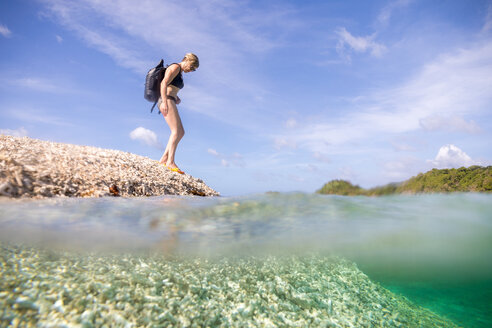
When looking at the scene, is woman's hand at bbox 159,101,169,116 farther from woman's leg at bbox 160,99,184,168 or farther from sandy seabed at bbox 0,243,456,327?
sandy seabed at bbox 0,243,456,327

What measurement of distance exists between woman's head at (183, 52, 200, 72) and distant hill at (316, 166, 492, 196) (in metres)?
5.16

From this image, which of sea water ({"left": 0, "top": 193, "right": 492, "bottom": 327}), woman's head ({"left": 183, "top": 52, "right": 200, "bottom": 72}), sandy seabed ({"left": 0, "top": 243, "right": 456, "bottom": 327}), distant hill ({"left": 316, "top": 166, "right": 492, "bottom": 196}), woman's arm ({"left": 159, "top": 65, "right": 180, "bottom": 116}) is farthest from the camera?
woman's head ({"left": 183, "top": 52, "right": 200, "bottom": 72})

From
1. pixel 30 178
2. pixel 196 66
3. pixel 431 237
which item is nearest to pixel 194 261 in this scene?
pixel 30 178

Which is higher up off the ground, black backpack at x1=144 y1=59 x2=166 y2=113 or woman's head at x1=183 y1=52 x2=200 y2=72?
woman's head at x1=183 y1=52 x2=200 y2=72

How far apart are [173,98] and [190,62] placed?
1188mm

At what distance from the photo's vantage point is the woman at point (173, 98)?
805 centimetres

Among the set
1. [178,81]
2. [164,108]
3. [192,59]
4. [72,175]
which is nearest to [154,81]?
[178,81]

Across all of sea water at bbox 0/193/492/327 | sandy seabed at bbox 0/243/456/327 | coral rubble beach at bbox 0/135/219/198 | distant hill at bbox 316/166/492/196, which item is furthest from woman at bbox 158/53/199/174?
sandy seabed at bbox 0/243/456/327

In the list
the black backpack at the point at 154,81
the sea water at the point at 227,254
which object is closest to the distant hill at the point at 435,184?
A: the sea water at the point at 227,254

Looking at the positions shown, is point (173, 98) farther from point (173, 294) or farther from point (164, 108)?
point (173, 294)

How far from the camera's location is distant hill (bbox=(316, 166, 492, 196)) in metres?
6.44

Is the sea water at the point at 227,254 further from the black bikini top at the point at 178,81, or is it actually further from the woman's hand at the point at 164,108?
the black bikini top at the point at 178,81

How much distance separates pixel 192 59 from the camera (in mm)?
8133

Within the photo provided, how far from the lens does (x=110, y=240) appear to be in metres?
4.06
